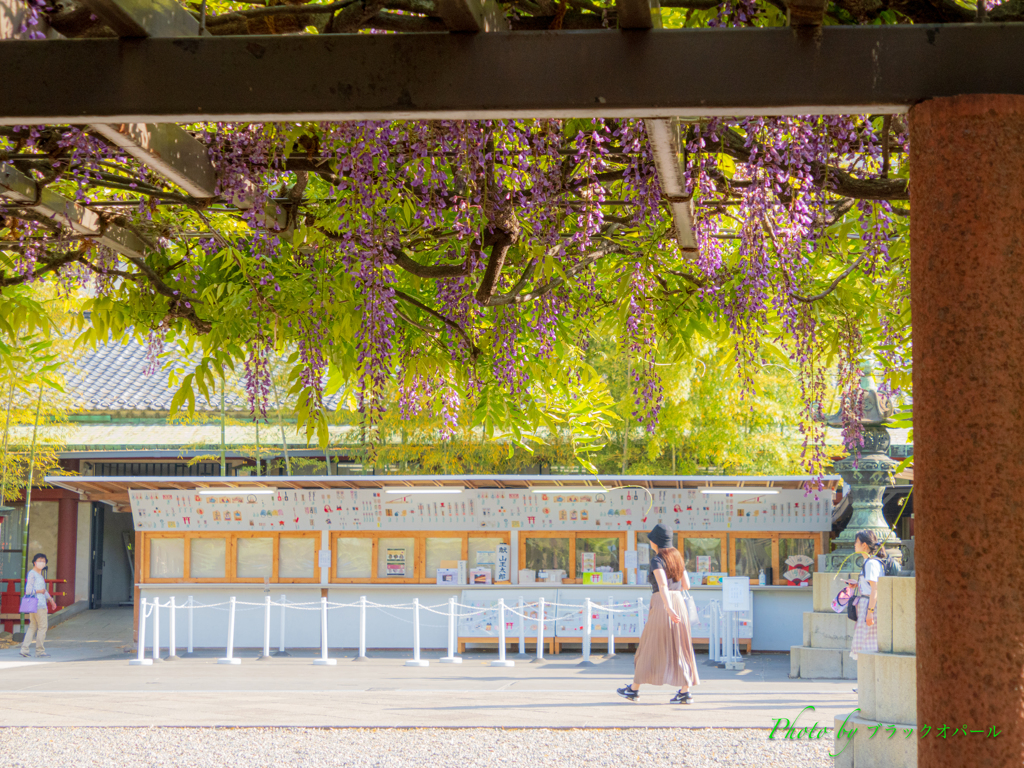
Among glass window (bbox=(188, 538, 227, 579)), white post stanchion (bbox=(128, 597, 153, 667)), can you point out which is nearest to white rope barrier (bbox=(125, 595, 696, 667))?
white post stanchion (bbox=(128, 597, 153, 667))

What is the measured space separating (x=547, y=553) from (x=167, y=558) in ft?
16.2

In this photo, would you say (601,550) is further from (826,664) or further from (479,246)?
(479,246)

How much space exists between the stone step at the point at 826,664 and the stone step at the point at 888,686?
4.53 m

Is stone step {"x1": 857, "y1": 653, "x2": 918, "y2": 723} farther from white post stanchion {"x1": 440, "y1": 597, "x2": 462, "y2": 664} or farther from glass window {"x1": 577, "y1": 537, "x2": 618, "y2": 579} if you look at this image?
glass window {"x1": 577, "y1": 537, "x2": 618, "y2": 579}

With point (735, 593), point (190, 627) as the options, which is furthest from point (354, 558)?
point (735, 593)

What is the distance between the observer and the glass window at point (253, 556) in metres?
13.4

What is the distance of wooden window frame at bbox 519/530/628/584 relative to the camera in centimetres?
1280

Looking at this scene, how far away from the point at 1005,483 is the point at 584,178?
2330 mm

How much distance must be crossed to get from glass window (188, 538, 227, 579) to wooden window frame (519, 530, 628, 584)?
3885mm

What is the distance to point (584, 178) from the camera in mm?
3904

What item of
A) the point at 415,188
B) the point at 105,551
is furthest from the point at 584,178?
the point at 105,551

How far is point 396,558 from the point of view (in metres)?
13.1

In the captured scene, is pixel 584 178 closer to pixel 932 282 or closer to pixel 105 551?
pixel 932 282

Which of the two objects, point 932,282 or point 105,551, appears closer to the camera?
point 932,282
